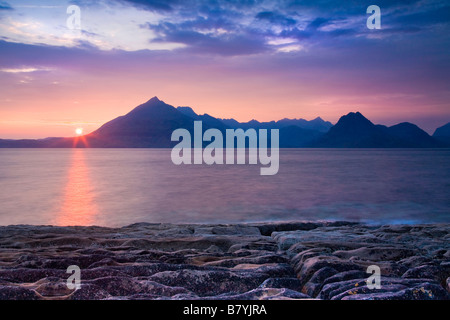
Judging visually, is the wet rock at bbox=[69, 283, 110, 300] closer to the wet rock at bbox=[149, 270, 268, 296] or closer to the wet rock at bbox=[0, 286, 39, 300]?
the wet rock at bbox=[0, 286, 39, 300]

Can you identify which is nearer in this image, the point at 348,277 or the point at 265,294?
the point at 265,294

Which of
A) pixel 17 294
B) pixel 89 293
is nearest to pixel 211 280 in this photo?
pixel 89 293

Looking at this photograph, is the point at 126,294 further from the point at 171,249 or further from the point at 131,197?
the point at 131,197

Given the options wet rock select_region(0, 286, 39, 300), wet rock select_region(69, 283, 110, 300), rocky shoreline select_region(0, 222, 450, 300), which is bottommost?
rocky shoreline select_region(0, 222, 450, 300)

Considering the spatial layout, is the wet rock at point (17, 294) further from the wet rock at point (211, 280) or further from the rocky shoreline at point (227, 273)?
the wet rock at point (211, 280)

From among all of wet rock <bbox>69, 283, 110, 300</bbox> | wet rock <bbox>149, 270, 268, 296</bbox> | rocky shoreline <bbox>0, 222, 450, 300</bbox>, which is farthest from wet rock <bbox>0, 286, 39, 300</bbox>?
wet rock <bbox>149, 270, 268, 296</bbox>

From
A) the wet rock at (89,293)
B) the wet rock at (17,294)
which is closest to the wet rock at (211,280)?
the wet rock at (89,293)

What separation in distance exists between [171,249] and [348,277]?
405 centimetres

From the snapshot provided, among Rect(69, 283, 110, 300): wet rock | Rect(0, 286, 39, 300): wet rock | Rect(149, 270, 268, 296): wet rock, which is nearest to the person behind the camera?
Rect(0, 286, 39, 300): wet rock

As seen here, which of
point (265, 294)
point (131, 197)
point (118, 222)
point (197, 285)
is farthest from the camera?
point (131, 197)

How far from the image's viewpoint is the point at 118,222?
17.3 metres

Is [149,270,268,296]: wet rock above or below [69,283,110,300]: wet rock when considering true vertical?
below
